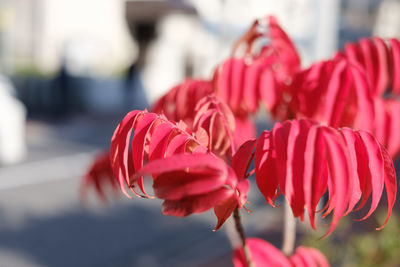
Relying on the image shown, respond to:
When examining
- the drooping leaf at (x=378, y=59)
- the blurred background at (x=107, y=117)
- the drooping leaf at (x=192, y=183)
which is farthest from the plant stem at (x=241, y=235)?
the blurred background at (x=107, y=117)

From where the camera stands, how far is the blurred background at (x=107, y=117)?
8.78ft

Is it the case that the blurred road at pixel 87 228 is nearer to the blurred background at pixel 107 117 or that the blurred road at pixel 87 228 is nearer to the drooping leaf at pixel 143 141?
the blurred background at pixel 107 117

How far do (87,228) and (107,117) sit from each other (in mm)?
6761

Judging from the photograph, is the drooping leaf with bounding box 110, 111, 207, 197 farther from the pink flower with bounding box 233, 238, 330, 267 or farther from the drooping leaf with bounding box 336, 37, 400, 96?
the drooping leaf with bounding box 336, 37, 400, 96

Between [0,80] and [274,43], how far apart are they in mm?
5403

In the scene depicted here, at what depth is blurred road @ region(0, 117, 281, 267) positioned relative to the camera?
3176 millimetres

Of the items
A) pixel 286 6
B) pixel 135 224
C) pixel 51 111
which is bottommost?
pixel 51 111

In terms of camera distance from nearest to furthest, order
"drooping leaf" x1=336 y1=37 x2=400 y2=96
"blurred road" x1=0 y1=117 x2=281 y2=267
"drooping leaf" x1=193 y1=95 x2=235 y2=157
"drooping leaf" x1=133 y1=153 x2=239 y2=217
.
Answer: "drooping leaf" x1=133 y1=153 x2=239 y2=217 → "drooping leaf" x1=193 y1=95 x2=235 y2=157 → "drooping leaf" x1=336 y1=37 x2=400 y2=96 → "blurred road" x1=0 y1=117 x2=281 y2=267

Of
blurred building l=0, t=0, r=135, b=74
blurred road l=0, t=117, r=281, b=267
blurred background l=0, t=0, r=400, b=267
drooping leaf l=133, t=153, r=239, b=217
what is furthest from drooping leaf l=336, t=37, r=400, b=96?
blurred building l=0, t=0, r=135, b=74

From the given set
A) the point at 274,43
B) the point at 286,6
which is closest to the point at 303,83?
the point at 274,43

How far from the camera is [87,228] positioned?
12.5 feet

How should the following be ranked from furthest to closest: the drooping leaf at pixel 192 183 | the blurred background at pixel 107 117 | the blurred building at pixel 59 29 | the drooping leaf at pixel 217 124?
the blurred building at pixel 59 29 < the blurred background at pixel 107 117 < the drooping leaf at pixel 217 124 < the drooping leaf at pixel 192 183

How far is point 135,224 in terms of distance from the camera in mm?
3967

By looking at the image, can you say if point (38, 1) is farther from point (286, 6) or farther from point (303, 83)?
point (303, 83)
